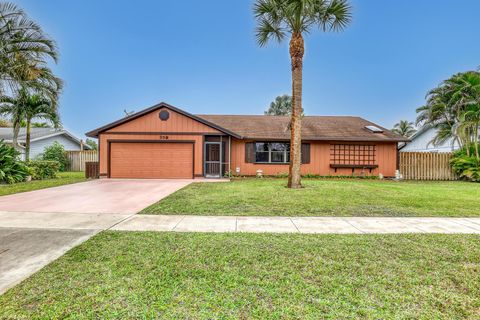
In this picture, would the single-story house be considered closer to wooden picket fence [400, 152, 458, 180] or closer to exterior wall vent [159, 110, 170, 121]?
exterior wall vent [159, 110, 170, 121]

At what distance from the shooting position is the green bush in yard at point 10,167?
36.7ft

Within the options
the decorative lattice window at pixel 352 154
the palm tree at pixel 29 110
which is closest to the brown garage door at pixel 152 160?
the palm tree at pixel 29 110

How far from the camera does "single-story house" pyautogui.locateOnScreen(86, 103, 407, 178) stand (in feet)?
44.9

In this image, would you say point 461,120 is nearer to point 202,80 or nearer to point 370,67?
point 370,67

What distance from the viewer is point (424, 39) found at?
19.6 m

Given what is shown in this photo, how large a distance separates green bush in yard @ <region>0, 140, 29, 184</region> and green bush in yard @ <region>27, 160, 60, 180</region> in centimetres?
52

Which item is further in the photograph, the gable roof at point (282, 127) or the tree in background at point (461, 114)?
the tree in background at point (461, 114)

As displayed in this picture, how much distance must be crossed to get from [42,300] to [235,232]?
8.92 ft

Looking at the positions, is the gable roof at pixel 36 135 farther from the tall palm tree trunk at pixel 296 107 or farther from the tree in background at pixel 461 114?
the tree in background at pixel 461 114

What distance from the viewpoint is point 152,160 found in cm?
1377

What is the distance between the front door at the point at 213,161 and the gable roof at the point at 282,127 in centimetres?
139

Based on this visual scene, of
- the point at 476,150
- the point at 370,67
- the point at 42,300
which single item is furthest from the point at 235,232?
the point at 370,67

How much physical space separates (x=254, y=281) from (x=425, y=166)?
17.2 m

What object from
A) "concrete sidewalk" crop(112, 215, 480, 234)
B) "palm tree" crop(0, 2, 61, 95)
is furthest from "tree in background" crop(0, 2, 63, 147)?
"concrete sidewalk" crop(112, 215, 480, 234)
